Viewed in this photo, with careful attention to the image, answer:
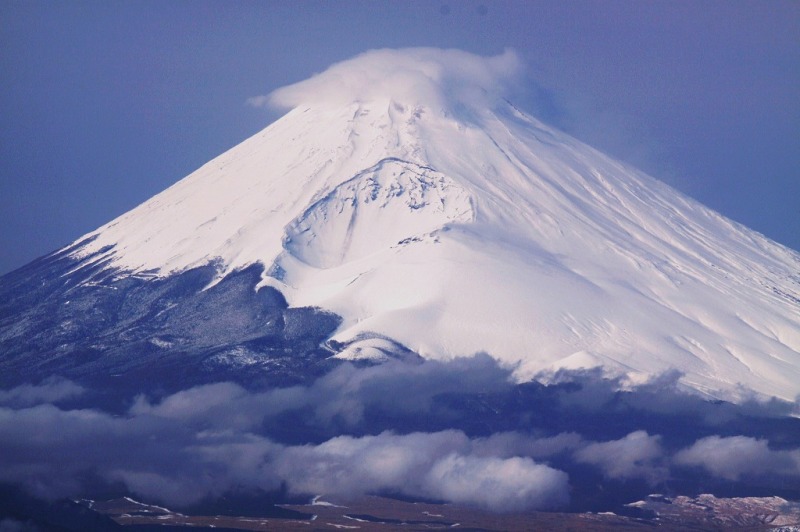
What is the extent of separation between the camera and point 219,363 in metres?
89.5

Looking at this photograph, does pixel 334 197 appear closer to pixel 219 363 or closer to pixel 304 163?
pixel 304 163

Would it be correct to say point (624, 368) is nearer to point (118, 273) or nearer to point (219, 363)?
point (219, 363)

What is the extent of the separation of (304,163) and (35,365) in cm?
3103

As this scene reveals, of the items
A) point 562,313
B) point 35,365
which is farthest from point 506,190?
point 35,365

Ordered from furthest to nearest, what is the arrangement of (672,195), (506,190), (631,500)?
(672,195) → (506,190) → (631,500)

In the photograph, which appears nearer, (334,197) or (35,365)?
(35,365)

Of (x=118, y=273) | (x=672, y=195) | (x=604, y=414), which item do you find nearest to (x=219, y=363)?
(x=118, y=273)

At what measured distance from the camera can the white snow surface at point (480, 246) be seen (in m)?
89.6

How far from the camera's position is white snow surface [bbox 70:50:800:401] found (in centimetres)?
8956

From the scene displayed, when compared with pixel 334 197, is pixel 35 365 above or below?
below

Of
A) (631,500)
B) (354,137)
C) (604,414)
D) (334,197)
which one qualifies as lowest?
(631,500)

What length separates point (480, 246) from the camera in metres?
97.8

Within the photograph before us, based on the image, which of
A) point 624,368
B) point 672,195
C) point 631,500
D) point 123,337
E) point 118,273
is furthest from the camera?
point 672,195

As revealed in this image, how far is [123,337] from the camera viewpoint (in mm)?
94250
